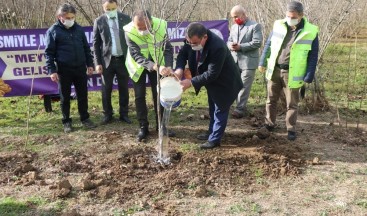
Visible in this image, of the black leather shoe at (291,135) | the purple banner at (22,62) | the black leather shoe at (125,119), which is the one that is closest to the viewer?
the black leather shoe at (291,135)

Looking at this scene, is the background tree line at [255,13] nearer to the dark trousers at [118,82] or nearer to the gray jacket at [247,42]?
the gray jacket at [247,42]

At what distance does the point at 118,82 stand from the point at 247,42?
2.09 metres

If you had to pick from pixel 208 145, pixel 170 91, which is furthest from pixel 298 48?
pixel 170 91

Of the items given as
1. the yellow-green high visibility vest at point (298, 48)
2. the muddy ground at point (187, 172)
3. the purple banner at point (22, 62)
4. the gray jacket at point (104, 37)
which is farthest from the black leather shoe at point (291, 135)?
the gray jacket at point (104, 37)

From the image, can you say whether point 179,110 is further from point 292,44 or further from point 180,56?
point 292,44

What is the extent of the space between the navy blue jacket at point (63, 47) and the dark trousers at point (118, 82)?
0.45 metres

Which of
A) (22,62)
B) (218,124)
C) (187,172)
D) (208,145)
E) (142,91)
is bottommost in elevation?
(187,172)

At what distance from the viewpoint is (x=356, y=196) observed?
385 cm

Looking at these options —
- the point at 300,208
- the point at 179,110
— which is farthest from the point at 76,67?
the point at 300,208

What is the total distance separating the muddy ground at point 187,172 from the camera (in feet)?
12.0

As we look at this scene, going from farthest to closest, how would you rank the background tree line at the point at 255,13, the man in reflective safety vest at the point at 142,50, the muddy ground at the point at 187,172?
the background tree line at the point at 255,13 < the man in reflective safety vest at the point at 142,50 < the muddy ground at the point at 187,172

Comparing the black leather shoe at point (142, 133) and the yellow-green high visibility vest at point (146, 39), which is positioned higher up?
the yellow-green high visibility vest at point (146, 39)

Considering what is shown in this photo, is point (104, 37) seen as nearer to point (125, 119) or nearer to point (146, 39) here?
point (146, 39)

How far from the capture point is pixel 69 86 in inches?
218
